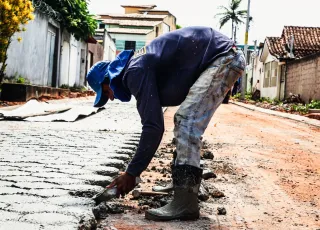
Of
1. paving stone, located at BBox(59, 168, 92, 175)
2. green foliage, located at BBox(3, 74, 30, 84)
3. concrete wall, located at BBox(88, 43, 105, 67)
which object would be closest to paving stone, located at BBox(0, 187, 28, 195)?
paving stone, located at BBox(59, 168, 92, 175)

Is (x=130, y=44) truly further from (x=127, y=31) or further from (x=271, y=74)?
(x=271, y=74)

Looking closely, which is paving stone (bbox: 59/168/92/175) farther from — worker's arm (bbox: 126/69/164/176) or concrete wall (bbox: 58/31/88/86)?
concrete wall (bbox: 58/31/88/86)

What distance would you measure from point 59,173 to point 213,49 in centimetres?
159

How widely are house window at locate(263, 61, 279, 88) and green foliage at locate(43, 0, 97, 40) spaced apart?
12.9m

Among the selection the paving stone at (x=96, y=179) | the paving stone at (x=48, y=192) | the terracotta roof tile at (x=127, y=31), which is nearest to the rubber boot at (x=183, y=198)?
the paving stone at (x=48, y=192)

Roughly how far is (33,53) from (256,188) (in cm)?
1166

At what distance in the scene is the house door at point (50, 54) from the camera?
1605 cm

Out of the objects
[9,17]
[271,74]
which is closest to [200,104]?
[9,17]

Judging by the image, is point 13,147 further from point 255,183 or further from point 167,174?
point 255,183

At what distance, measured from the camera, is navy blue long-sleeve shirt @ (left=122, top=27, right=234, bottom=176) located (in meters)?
2.47

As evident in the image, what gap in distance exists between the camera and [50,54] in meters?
16.6

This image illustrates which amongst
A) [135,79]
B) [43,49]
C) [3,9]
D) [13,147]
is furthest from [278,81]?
[135,79]

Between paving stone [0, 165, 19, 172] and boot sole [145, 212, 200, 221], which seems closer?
boot sole [145, 212, 200, 221]

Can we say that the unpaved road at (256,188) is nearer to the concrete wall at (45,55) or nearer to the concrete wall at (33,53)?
the concrete wall at (33,53)
